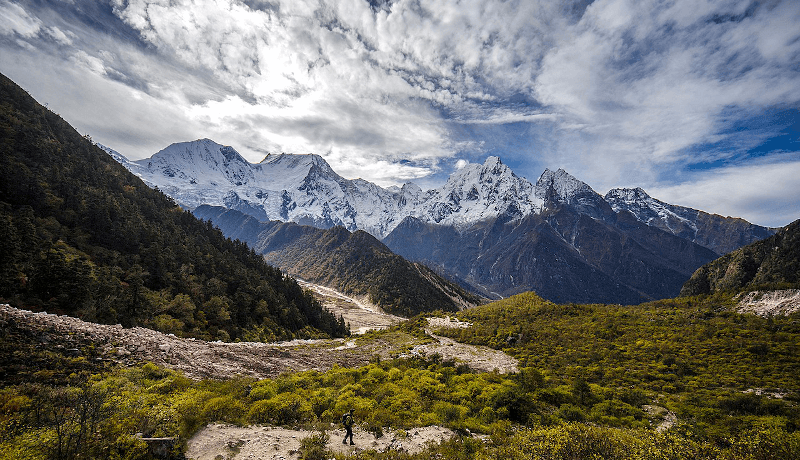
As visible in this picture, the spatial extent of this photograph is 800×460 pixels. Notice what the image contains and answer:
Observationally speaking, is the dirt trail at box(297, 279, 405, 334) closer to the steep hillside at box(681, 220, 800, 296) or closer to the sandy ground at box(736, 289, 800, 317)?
the sandy ground at box(736, 289, 800, 317)

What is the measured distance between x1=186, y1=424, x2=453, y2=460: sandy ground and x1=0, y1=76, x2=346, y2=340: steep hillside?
90.9 feet

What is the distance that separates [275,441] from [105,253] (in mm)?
56608

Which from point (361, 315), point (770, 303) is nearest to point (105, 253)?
point (770, 303)

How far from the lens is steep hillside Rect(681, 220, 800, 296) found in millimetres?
86875

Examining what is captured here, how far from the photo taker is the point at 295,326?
75625 millimetres

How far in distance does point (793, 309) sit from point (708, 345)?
17.1m

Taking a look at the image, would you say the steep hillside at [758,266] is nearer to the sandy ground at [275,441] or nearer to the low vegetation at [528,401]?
the low vegetation at [528,401]

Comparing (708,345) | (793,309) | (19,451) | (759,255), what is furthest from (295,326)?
(759,255)

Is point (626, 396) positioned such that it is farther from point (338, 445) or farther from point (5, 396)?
point (5, 396)

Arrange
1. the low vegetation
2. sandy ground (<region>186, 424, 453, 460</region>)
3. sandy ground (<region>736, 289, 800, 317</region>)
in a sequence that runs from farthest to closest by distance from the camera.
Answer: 1. sandy ground (<region>736, 289, 800, 317</region>)
2. sandy ground (<region>186, 424, 453, 460</region>)
3. the low vegetation

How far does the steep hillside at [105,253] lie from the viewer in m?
32.8

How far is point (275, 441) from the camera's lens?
51.0 ft

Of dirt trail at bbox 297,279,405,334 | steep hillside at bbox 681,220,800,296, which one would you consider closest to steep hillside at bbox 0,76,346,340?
dirt trail at bbox 297,279,405,334

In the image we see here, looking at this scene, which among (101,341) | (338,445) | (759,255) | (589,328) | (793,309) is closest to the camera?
(338,445)
